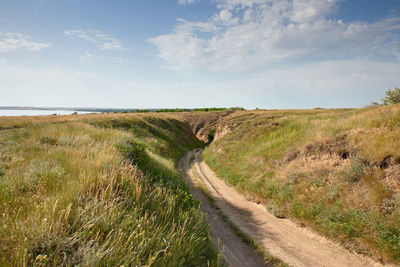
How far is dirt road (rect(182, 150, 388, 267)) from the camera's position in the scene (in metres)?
7.10

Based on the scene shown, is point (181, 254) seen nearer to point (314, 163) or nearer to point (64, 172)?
point (64, 172)

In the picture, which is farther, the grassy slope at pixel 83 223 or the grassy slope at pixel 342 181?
the grassy slope at pixel 342 181

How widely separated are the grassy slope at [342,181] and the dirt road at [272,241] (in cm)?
45

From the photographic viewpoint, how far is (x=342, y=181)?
9.52m

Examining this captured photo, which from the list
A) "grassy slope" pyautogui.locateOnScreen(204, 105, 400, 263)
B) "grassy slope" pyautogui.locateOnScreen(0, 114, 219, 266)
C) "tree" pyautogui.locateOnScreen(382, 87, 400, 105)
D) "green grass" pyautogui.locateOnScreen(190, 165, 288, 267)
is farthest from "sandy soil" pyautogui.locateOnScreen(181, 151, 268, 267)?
"tree" pyautogui.locateOnScreen(382, 87, 400, 105)

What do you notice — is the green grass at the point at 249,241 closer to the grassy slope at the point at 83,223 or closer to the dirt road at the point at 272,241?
the dirt road at the point at 272,241

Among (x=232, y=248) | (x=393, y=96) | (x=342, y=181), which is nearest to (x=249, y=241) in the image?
(x=232, y=248)

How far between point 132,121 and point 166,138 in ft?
23.9

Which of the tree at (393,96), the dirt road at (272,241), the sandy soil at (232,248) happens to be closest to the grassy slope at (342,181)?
the dirt road at (272,241)

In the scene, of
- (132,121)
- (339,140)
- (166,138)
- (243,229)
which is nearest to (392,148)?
(339,140)

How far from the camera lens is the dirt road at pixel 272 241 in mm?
7102

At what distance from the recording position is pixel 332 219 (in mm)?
8508

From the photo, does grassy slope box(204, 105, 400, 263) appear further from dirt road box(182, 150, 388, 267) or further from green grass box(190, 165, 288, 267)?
green grass box(190, 165, 288, 267)

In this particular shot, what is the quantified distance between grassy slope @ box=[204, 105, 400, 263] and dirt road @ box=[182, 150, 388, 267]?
453 millimetres
